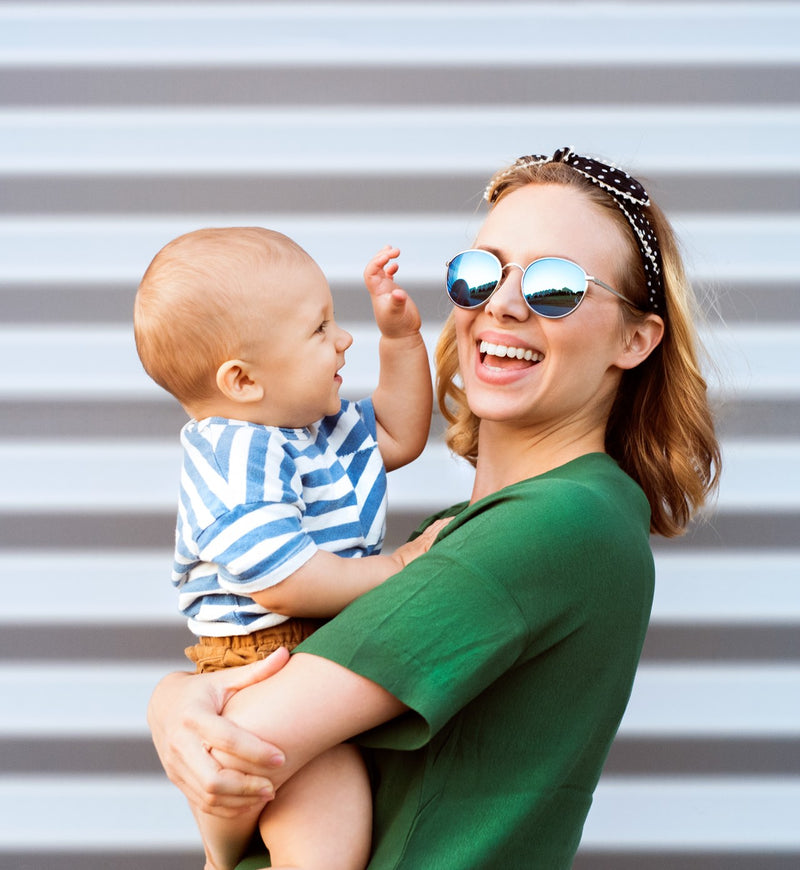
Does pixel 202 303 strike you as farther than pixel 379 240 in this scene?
No

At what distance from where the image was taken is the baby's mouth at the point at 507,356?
1788 mm

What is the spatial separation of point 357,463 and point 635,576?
641 millimetres

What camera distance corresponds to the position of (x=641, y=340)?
1.89 m

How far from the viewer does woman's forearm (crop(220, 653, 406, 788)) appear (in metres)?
1.37

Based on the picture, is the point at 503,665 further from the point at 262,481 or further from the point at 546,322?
the point at 546,322

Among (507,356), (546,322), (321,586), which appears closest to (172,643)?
(321,586)

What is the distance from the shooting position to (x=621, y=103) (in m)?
2.66

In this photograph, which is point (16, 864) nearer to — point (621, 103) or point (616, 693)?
point (616, 693)

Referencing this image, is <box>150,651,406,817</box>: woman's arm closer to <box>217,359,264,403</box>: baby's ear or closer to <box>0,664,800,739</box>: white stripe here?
<box>217,359,264,403</box>: baby's ear

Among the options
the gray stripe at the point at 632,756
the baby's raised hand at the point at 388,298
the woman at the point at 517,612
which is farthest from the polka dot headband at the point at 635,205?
the gray stripe at the point at 632,756

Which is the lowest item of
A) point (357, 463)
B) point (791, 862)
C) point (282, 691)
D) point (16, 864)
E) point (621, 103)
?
point (16, 864)

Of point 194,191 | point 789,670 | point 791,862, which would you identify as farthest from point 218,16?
point 791,862

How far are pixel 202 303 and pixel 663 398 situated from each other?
96cm

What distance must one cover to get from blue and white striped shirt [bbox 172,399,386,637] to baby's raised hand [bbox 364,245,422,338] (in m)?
0.31
